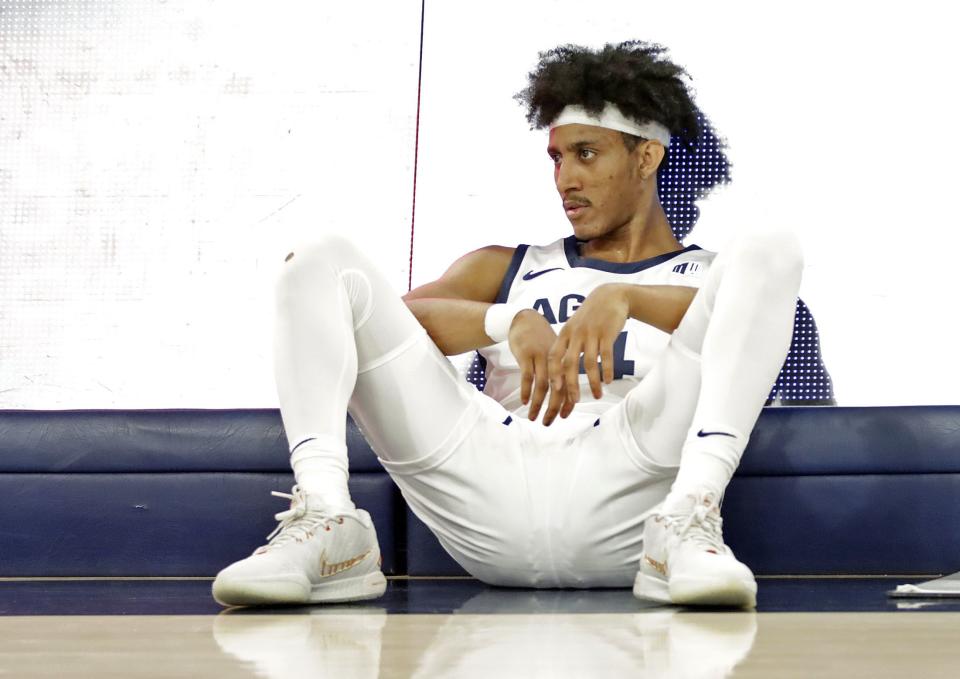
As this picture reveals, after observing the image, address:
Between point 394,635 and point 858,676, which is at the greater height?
point 858,676

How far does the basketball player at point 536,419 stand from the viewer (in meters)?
1.31

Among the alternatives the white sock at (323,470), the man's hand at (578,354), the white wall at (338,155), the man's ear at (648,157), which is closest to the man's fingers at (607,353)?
the man's hand at (578,354)

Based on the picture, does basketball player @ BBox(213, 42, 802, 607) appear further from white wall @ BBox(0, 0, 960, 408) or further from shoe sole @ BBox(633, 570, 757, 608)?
white wall @ BBox(0, 0, 960, 408)

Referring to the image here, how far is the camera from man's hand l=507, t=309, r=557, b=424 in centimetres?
140

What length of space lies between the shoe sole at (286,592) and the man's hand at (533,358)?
0.94ft

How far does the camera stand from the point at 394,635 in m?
0.98

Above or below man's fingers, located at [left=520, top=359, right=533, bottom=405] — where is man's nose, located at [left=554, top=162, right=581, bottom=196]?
above

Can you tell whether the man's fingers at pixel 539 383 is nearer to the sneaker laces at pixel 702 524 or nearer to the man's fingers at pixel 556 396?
the man's fingers at pixel 556 396

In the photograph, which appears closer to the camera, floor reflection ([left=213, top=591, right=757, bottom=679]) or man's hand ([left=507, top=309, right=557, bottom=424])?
floor reflection ([left=213, top=591, right=757, bottom=679])

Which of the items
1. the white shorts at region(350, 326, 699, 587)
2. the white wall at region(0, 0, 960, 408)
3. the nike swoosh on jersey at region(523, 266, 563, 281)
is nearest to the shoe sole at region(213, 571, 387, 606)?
the white shorts at region(350, 326, 699, 587)

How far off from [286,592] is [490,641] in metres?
0.38

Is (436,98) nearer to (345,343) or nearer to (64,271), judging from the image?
(64,271)

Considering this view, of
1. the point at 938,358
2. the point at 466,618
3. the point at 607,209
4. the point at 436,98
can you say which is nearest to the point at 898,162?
the point at 938,358

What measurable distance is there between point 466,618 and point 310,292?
470 mm
